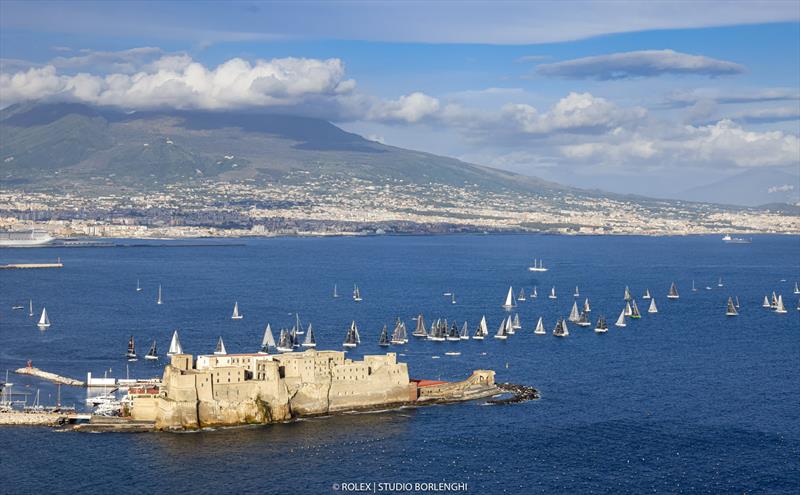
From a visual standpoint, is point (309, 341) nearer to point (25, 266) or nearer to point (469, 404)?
point (469, 404)

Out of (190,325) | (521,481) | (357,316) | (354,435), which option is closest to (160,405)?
(354,435)

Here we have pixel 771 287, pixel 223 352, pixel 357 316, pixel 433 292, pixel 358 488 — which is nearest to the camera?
pixel 358 488

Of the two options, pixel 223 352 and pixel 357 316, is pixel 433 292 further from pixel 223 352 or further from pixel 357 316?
pixel 223 352

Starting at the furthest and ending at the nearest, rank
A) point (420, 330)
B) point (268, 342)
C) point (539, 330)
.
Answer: point (539, 330), point (420, 330), point (268, 342)

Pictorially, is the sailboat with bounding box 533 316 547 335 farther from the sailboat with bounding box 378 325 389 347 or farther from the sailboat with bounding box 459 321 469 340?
the sailboat with bounding box 378 325 389 347

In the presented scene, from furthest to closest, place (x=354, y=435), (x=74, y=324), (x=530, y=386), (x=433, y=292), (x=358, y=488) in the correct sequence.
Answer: (x=433, y=292) → (x=74, y=324) → (x=530, y=386) → (x=354, y=435) → (x=358, y=488)

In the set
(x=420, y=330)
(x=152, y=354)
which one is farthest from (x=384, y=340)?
(x=152, y=354)

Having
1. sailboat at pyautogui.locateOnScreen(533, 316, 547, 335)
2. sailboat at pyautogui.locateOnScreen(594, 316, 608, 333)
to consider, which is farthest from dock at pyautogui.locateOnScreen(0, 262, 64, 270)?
sailboat at pyautogui.locateOnScreen(594, 316, 608, 333)
